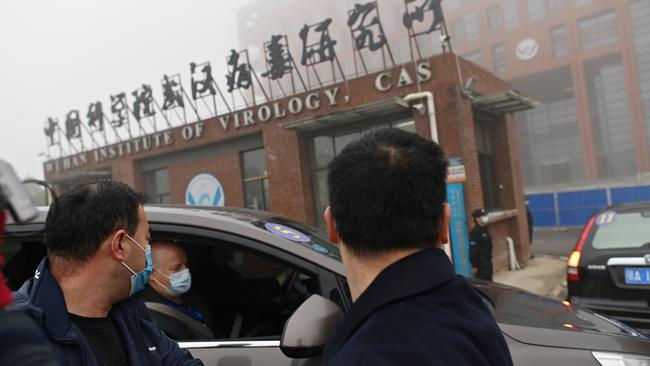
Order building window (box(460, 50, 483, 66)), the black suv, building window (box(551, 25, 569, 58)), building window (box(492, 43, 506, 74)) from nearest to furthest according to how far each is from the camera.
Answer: the black suv < building window (box(551, 25, 569, 58)) < building window (box(492, 43, 506, 74)) < building window (box(460, 50, 483, 66))

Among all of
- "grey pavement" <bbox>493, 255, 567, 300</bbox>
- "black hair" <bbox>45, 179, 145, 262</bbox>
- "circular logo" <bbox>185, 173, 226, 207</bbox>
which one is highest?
"circular logo" <bbox>185, 173, 226, 207</bbox>

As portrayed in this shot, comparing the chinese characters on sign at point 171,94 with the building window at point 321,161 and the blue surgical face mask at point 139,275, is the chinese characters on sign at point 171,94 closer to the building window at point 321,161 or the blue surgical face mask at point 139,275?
the building window at point 321,161

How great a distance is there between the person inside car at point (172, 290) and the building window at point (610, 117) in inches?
1533

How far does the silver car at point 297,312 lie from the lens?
4.99ft

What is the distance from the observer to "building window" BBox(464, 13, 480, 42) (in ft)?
123

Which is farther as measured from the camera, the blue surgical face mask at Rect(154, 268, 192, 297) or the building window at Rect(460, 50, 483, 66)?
the building window at Rect(460, 50, 483, 66)

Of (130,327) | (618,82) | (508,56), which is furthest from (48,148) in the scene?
(618,82)

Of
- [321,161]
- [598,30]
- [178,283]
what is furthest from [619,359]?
[598,30]

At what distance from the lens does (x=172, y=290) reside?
2342mm

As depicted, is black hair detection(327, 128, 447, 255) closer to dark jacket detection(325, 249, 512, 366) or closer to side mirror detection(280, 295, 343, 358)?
dark jacket detection(325, 249, 512, 366)

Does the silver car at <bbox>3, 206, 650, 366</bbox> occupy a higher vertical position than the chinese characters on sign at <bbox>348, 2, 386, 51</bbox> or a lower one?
lower

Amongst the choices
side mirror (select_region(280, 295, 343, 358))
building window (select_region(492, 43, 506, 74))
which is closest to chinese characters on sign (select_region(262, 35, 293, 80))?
side mirror (select_region(280, 295, 343, 358))

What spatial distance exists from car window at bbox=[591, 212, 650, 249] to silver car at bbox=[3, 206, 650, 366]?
2.14 metres

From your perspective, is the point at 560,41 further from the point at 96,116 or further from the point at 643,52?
the point at 96,116
